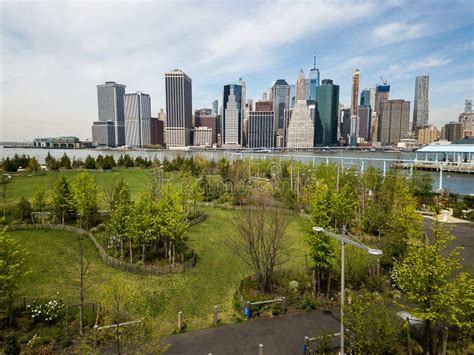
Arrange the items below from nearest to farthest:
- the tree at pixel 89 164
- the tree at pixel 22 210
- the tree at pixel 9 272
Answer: the tree at pixel 9 272, the tree at pixel 22 210, the tree at pixel 89 164

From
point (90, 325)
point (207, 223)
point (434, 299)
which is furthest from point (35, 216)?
point (434, 299)

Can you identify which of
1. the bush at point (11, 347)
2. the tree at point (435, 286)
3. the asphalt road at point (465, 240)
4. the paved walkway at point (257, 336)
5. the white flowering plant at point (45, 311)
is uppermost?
the tree at point (435, 286)

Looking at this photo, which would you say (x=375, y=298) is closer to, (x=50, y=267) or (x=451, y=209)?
(x=50, y=267)

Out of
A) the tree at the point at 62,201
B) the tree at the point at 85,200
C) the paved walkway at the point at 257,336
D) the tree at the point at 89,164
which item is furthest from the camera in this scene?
the tree at the point at 89,164

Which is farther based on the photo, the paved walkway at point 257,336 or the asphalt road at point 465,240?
the asphalt road at point 465,240

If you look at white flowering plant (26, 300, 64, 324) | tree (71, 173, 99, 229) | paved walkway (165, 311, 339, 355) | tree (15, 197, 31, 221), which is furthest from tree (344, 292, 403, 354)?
tree (15, 197, 31, 221)

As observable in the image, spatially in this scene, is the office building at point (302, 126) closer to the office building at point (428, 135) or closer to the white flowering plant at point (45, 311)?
the office building at point (428, 135)

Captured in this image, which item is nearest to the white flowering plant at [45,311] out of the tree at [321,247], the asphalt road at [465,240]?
the tree at [321,247]
